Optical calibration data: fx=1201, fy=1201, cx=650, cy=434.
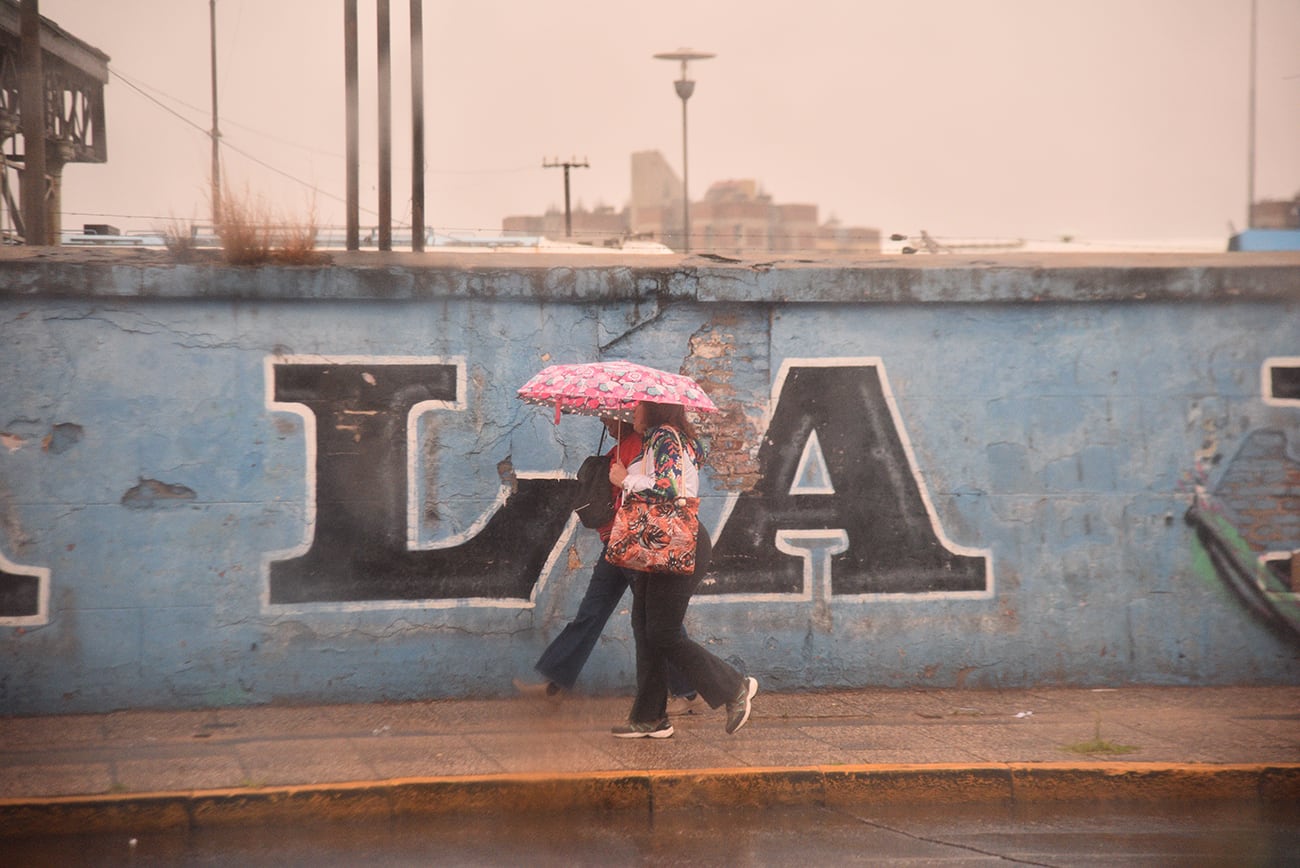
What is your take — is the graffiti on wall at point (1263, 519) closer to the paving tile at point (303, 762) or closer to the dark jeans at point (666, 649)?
the dark jeans at point (666, 649)

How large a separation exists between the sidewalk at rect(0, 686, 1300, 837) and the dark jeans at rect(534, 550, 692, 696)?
29 cm

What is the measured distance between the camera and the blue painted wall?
6.67 m

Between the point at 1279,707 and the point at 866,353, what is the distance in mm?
3042

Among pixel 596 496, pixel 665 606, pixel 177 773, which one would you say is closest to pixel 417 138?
pixel 596 496

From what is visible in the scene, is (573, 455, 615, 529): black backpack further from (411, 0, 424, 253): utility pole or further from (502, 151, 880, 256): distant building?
(502, 151, 880, 256): distant building

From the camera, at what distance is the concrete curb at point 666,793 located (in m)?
5.07

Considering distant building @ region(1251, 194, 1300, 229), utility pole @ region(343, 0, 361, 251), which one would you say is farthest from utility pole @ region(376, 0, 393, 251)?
distant building @ region(1251, 194, 1300, 229)

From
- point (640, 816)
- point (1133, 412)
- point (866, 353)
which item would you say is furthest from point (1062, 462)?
point (640, 816)

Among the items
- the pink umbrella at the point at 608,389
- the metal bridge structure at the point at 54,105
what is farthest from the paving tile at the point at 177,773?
the metal bridge structure at the point at 54,105

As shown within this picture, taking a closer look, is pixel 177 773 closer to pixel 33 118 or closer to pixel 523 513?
pixel 523 513

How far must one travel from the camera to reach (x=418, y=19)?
9.27m

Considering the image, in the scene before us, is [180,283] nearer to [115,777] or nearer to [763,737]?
[115,777]

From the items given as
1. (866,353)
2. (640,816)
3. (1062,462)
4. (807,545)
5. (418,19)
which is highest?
(418,19)

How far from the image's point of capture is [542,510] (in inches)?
275
